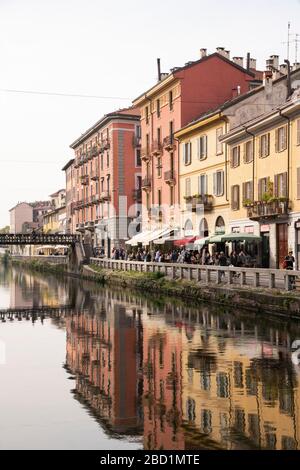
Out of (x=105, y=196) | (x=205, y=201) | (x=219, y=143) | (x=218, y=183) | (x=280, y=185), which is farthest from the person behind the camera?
(x=105, y=196)

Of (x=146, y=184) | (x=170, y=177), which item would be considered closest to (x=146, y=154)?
(x=146, y=184)

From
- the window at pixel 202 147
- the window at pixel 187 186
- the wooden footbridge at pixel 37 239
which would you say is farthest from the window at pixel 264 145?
the wooden footbridge at pixel 37 239

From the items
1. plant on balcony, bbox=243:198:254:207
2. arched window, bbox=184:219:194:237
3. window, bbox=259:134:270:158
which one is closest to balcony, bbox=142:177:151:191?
arched window, bbox=184:219:194:237

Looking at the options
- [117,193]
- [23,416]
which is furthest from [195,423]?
[117,193]

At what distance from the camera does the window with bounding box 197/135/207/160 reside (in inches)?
1893

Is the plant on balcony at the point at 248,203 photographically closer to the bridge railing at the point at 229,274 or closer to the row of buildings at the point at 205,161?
the row of buildings at the point at 205,161

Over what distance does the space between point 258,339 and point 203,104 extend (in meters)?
34.9

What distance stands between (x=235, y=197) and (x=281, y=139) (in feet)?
22.1

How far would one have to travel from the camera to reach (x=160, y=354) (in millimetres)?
18438

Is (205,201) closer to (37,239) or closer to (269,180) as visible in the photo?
(269,180)

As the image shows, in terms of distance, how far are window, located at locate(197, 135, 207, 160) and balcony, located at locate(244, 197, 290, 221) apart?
886 cm

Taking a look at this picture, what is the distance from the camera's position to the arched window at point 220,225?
45.6 m

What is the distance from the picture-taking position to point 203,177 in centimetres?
4862
